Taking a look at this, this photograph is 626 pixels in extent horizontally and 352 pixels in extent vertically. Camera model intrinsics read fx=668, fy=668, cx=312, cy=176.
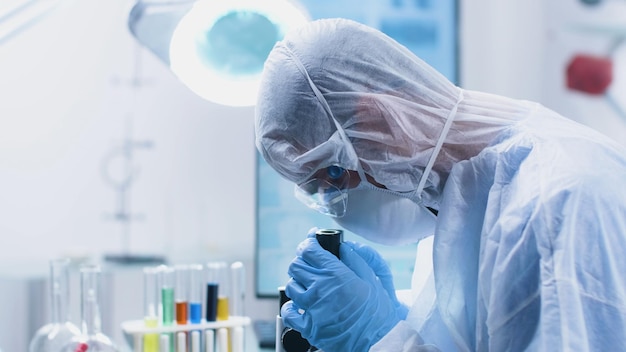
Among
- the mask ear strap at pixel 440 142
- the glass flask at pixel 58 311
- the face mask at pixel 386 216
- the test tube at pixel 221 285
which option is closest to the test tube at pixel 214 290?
the test tube at pixel 221 285

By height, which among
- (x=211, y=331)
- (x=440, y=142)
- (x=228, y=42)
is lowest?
(x=211, y=331)

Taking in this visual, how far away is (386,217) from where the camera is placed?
116 cm

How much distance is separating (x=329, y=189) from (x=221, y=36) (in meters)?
0.37

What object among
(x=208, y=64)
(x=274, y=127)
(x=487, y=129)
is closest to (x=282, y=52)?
(x=274, y=127)

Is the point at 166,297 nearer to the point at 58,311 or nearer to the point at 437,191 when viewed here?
the point at 58,311

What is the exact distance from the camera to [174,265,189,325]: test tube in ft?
4.54

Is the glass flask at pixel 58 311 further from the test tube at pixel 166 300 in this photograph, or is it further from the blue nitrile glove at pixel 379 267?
the blue nitrile glove at pixel 379 267

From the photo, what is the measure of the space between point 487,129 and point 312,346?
458 mm

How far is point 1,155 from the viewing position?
2.35m

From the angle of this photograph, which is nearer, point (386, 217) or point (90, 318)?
point (386, 217)

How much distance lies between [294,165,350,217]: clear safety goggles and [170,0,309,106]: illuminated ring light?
26cm

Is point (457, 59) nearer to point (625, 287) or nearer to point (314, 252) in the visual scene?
point (314, 252)

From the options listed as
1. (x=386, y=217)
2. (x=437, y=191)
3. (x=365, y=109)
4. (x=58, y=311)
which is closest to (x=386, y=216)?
(x=386, y=217)

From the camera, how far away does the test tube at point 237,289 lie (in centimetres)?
149
